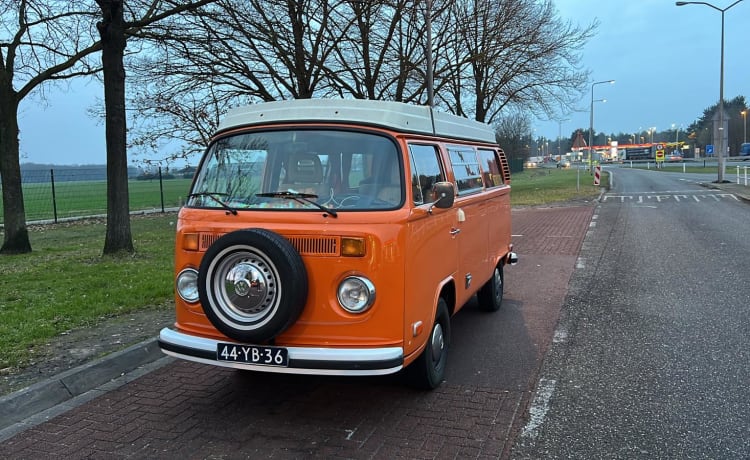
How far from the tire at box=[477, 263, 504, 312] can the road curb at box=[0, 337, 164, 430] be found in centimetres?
364

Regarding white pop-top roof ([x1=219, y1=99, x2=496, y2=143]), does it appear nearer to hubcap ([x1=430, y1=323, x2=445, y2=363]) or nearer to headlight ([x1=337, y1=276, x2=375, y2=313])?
headlight ([x1=337, y1=276, x2=375, y2=313])

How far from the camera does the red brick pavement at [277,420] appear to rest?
3555mm

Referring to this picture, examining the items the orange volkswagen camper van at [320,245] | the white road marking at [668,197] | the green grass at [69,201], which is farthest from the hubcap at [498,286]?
the white road marking at [668,197]

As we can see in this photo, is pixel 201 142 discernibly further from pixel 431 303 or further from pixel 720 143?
pixel 720 143

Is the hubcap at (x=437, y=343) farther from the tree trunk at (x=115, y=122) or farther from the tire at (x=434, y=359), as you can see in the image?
the tree trunk at (x=115, y=122)

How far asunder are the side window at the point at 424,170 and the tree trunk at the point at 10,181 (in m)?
10.4

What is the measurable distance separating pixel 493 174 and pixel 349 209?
366cm

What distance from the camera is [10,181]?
→ 12.0 m

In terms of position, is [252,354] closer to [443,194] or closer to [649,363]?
[443,194]

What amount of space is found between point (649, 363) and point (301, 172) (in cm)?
342

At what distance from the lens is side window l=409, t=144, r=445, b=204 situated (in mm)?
4156

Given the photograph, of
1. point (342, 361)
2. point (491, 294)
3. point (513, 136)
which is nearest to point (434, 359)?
point (342, 361)

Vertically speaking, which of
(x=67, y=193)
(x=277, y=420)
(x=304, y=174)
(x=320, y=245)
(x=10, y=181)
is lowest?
(x=277, y=420)

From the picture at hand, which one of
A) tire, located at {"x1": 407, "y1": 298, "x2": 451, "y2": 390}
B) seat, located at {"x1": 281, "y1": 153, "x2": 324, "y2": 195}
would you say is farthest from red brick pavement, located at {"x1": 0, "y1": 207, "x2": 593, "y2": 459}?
seat, located at {"x1": 281, "y1": 153, "x2": 324, "y2": 195}
